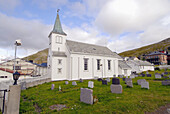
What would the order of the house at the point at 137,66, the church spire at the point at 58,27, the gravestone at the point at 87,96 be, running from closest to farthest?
the gravestone at the point at 87,96, the church spire at the point at 58,27, the house at the point at 137,66

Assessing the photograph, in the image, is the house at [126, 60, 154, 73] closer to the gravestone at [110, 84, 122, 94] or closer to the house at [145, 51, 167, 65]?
the gravestone at [110, 84, 122, 94]

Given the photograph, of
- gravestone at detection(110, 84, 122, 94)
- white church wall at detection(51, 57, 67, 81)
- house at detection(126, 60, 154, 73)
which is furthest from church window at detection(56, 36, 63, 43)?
house at detection(126, 60, 154, 73)

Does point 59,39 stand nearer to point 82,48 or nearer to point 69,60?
point 82,48

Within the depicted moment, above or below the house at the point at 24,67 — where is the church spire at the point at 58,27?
above

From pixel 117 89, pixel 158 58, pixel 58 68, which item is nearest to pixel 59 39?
pixel 58 68

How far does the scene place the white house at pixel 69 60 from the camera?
66.5ft

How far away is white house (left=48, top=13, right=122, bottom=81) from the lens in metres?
20.3

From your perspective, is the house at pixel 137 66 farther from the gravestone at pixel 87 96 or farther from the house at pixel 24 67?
the gravestone at pixel 87 96

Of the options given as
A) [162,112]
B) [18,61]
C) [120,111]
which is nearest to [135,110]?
[120,111]

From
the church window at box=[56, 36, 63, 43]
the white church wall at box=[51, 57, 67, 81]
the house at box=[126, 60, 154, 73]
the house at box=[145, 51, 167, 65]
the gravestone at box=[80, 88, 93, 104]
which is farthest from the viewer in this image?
the house at box=[145, 51, 167, 65]

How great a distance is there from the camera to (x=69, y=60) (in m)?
20.7

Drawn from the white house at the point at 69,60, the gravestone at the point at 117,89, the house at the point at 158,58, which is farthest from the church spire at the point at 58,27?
the house at the point at 158,58

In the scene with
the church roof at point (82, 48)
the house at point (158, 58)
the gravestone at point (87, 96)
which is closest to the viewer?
the gravestone at point (87, 96)

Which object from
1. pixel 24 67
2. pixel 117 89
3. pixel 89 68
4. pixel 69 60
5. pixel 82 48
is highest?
pixel 82 48
